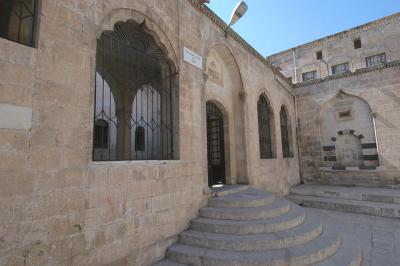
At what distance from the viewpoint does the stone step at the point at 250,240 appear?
3.15m

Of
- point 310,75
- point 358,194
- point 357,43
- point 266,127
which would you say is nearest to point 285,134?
point 266,127

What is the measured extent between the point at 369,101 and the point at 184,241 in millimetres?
9168

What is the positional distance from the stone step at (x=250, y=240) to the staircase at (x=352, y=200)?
12.0 ft

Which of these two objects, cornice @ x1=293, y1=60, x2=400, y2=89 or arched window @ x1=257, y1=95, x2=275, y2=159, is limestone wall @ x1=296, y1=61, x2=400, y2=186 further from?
arched window @ x1=257, y1=95, x2=275, y2=159

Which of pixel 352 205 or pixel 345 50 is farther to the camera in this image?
pixel 345 50

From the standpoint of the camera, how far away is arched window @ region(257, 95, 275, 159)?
23.9 ft

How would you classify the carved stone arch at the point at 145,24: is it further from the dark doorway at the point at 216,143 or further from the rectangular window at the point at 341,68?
the rectangular window at the point at 341,68

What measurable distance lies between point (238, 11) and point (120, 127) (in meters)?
4.75

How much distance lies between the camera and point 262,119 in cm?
752

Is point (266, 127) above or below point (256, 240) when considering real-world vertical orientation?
above

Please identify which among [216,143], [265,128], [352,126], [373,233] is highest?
[352,126]

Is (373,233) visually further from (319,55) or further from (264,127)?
(319,55)

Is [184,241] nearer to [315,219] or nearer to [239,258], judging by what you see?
[239,258]

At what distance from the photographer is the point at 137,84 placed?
20.3ft
